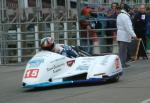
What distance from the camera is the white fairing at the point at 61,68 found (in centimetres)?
1184

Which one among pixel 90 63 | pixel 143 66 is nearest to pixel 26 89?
pixel 90 63

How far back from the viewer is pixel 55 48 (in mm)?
12609

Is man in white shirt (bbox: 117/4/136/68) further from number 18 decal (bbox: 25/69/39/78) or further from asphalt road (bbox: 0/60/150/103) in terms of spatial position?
number 18 decal (bbox: 25/69/39/78)

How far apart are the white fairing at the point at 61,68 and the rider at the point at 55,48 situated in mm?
183

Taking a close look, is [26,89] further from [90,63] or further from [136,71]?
[136,71]

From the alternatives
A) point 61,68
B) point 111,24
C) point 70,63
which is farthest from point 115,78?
point 111,24

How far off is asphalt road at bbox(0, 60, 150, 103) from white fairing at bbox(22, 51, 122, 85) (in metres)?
0.26

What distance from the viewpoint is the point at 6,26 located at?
63.9ft

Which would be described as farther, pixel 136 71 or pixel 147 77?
pixel 136 71

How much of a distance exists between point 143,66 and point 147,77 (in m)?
3.14

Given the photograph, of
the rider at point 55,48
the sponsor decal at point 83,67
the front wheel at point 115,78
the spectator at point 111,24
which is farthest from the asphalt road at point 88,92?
the spectator at point 111,24

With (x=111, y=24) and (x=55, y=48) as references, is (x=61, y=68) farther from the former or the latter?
(x=111, y=24)

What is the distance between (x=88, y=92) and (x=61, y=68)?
1294 mm

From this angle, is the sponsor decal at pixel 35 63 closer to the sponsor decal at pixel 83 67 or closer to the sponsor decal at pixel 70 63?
the sponsor decal at pixel 70 63
